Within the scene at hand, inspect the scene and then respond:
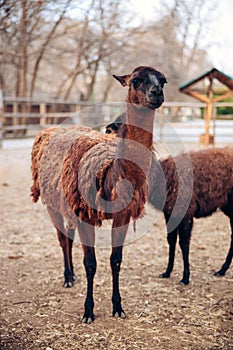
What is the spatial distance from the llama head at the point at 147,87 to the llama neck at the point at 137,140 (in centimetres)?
8

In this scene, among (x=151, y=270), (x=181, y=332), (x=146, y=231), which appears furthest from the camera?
(x=146, y=231)

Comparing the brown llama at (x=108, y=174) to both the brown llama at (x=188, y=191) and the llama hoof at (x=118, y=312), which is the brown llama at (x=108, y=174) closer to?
the llama hoof at (x=118, y=312)

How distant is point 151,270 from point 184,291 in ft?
2.00

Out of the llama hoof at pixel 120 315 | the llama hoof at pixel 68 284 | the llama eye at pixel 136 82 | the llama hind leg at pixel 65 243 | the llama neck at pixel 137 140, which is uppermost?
the llama eye at pixel 136 82

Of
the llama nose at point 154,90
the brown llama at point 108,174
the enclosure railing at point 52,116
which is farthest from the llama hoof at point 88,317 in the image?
the enclosure railing at point 52,116

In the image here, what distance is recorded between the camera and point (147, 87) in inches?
113

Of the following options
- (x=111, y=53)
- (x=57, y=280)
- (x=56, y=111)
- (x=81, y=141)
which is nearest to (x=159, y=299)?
(x=57, y=280)

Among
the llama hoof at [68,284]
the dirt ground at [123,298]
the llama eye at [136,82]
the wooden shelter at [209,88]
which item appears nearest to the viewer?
the llama eye at [136,82]

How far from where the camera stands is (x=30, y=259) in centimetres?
486

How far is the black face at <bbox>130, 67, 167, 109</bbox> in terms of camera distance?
2.82 meters

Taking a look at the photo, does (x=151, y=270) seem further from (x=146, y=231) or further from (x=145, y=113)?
(x=145, y=113)

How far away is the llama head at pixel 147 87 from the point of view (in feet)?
9.27

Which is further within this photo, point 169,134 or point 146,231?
point 169,134

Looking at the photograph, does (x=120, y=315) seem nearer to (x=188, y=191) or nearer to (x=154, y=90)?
(x=188, y=191)
